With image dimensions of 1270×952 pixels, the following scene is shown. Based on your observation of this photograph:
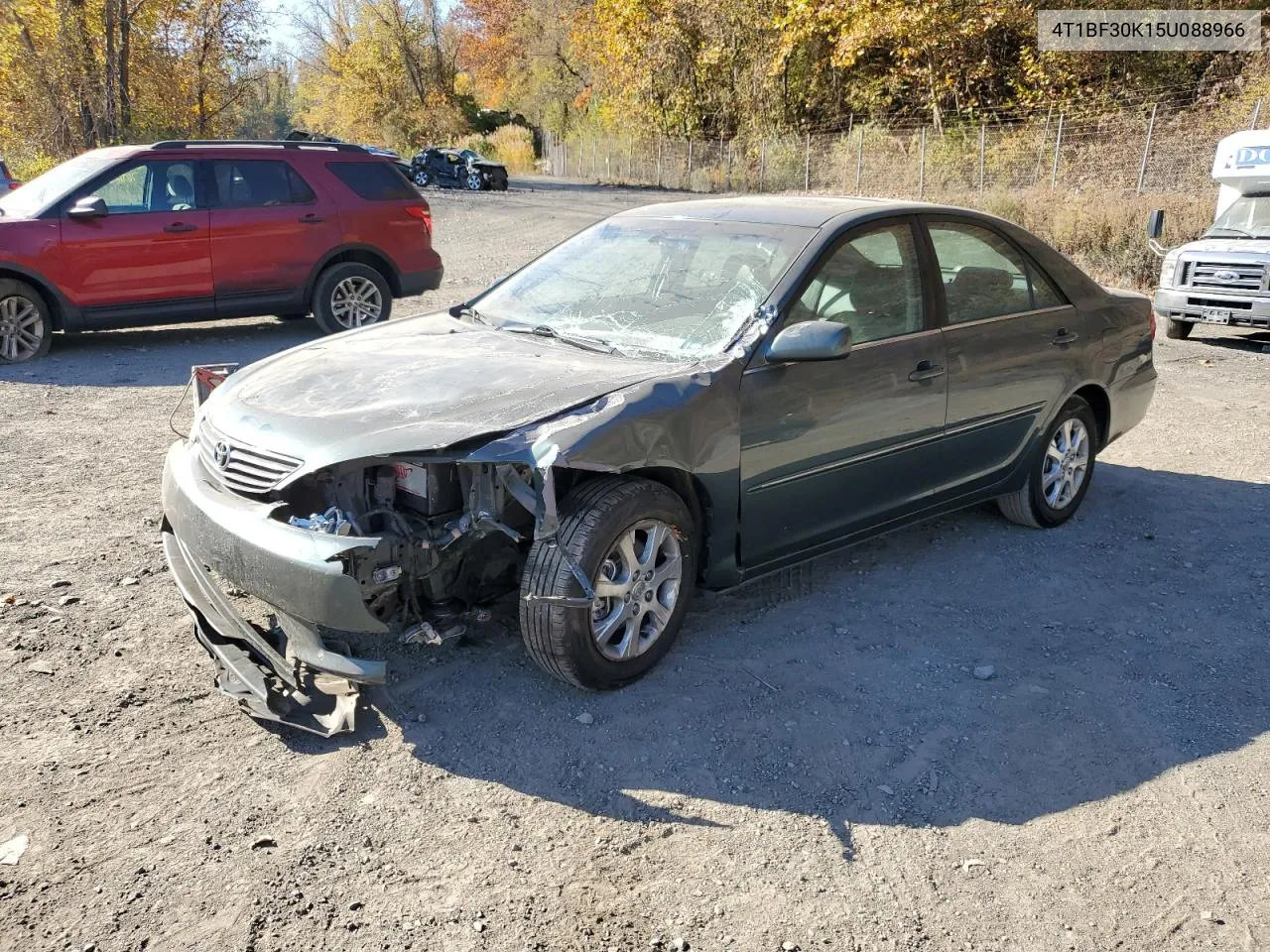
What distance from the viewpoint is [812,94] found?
3825cm

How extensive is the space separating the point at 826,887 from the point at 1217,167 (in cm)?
1205

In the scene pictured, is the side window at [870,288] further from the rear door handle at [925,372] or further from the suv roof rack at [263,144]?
the suv roof rack at [263,144]

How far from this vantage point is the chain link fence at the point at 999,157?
69.4 ft

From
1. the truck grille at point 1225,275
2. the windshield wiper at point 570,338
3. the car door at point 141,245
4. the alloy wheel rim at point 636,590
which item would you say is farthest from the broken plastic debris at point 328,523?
the truck grille at point 1225,275

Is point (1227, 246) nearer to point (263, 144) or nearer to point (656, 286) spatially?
point (656, 286)

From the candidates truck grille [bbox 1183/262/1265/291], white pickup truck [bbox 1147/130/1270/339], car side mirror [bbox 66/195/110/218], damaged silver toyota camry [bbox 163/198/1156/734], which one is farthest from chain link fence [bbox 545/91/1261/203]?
damaged silver toyota camry [bbox 163/198/1156/734]

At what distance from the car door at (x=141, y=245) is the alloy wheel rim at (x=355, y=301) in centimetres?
125

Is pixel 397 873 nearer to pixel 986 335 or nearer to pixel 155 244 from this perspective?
pixel 986 335

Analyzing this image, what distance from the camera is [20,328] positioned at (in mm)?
9453

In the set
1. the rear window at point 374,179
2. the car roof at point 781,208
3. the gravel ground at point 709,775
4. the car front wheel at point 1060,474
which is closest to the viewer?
the gravel ground at point 709,775

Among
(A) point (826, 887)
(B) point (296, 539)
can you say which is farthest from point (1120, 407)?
(B) point (296, 539)

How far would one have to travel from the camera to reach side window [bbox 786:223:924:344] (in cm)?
445

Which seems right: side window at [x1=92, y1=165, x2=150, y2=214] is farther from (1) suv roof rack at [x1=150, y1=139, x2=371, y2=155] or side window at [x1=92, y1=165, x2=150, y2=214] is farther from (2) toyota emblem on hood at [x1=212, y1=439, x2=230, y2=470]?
(2) toyota emblem on hood at [x1=212, y1=439, x2=230, y2=470]

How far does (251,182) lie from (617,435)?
8003 millimetres
